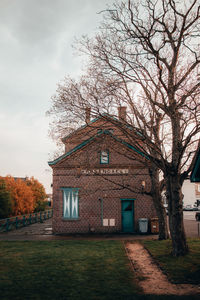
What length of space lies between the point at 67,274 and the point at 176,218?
16.7ft

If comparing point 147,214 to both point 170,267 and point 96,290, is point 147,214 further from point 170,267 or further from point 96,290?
point 96,290

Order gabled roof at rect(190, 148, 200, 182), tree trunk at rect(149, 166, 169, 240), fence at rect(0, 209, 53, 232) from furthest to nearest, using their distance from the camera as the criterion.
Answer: fence at rect(0, 209, 53, 232) → tree trunk at rect(149, 166, 169, 240) → gabled roof at rect(190, 148, 200, 182)

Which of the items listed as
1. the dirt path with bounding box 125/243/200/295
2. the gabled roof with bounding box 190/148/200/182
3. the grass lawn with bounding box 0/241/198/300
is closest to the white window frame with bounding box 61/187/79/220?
the grass lawn with bounding box 0/241/198/300

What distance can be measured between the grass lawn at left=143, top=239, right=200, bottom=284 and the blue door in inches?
182

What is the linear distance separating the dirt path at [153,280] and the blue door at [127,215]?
23.4 feet

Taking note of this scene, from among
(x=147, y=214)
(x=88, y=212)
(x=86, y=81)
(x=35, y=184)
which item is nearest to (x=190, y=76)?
(x=86, y=81)

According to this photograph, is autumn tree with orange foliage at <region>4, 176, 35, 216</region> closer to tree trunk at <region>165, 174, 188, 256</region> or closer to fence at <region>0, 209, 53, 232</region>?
fence at <region>0, 209, 53, 232</region>

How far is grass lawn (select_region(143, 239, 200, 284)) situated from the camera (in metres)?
7.52

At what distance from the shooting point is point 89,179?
18375 mm

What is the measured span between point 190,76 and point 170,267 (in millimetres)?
7723

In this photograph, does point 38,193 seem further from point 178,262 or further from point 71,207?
point 178,262

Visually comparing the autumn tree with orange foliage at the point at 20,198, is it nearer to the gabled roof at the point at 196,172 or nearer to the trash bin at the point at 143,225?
the trash bin at the point at 143,225

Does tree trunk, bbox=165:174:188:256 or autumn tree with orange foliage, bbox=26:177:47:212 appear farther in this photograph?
autumn tree with orange foliage, bbox=26:177:47:212

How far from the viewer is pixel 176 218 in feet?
34.3
